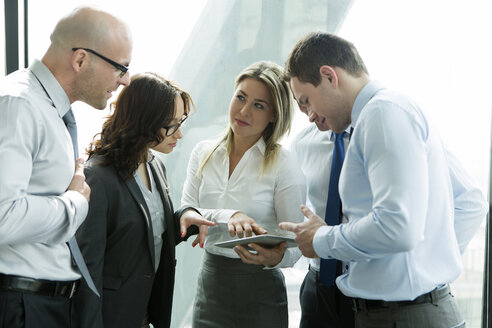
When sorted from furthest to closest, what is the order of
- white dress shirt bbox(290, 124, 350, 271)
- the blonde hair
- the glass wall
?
the glass wall
the blonde hair
white dress shirt bbox(290, 124, 350, 271)

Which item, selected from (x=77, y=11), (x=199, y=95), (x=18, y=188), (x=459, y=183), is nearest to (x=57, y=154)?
(x=18, y=188)

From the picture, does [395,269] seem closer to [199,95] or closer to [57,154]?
[57,154]

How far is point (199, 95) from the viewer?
3207mm

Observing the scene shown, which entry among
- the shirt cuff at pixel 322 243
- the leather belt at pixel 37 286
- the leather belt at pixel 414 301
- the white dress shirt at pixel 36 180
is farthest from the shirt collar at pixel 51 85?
the leather belt at pixel 414 301

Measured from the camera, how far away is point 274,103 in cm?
231

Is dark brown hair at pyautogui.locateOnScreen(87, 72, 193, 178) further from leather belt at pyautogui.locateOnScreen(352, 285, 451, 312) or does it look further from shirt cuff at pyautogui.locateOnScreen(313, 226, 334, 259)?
leather belt at pyautogui.locateOnScreen(352, 285, 451, 312)

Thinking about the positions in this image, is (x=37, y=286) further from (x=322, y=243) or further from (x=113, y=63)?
(x=322, y=243)

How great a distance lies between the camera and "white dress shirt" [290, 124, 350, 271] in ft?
7.06

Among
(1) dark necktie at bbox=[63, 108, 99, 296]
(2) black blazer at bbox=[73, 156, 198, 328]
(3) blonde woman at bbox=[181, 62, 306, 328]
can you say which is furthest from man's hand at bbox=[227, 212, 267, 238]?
(1) dark necktie at bbox=[63, 108, 99, 296]

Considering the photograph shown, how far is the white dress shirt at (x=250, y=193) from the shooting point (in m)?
2.20

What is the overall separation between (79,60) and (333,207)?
1.08 meters

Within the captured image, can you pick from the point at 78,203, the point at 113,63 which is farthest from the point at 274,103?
the point at 78,203

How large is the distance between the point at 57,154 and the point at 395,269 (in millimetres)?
1104

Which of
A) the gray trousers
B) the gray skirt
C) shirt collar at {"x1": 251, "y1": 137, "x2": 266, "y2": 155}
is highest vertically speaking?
shirt collar at {"x1": 251, "y1": 137, "x2": 266, "y2": 155}
